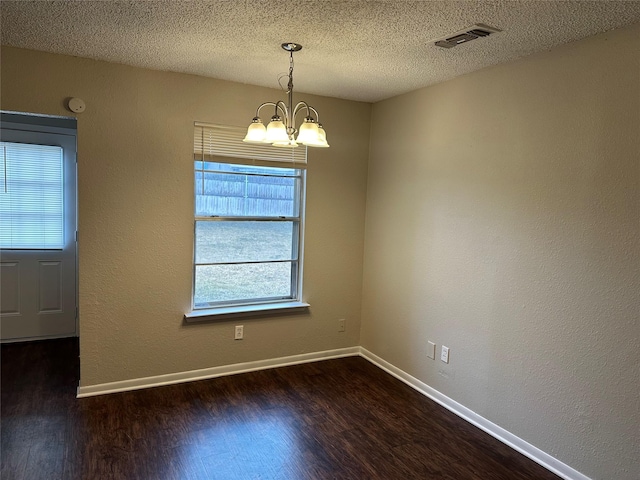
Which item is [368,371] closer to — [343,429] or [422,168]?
[343,429]

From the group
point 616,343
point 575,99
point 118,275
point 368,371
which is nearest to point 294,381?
point 368,371

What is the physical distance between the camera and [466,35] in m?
2.37

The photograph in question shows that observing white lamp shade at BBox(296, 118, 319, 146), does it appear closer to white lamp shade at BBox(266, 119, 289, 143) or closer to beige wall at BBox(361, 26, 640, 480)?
white lamp shade at BBox(266, 119, 289, 143)

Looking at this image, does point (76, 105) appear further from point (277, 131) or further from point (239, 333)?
point (239, 333)

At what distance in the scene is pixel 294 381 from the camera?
143 inches

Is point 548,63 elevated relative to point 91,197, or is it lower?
elevated

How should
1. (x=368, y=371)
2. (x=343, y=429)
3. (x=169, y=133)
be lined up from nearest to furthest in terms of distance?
(x=343, y=429)
(x=169, y=133)
(x=368, y=371)

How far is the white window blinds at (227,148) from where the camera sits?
3459mm

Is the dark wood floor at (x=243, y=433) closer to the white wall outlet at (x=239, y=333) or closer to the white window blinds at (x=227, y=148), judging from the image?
the white wall outlet at (x=239, y=333)

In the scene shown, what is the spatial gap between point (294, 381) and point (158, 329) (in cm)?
116

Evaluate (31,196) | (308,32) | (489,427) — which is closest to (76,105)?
(31,196)

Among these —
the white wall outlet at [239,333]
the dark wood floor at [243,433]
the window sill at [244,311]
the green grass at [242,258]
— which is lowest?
the dark wood floor at [243,433]

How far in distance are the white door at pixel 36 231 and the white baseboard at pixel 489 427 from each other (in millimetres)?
3164

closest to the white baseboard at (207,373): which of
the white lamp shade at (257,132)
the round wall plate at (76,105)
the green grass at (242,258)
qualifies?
the green grass at (242,258)
